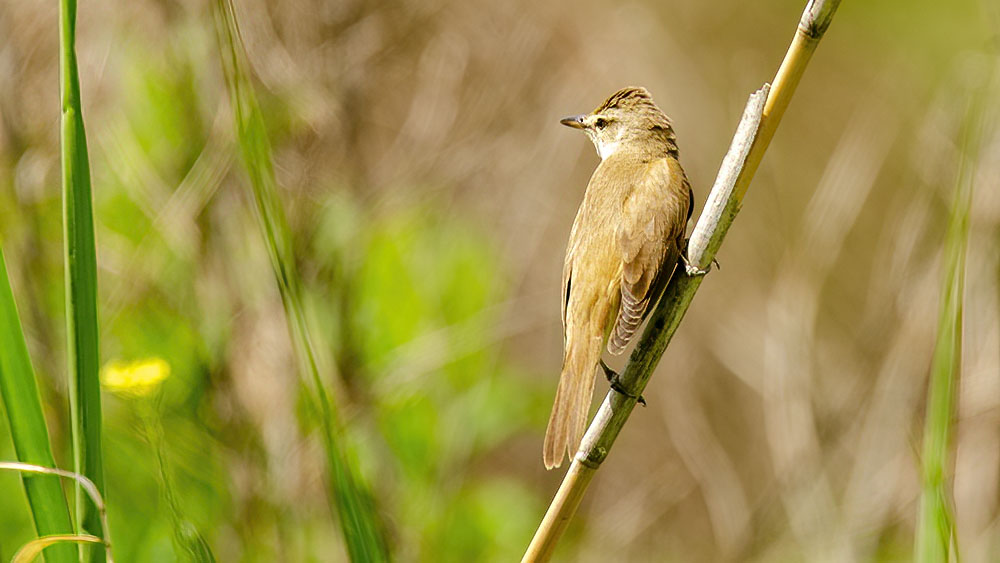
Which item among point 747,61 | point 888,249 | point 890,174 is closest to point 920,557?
point 888,249

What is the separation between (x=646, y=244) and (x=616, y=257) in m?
0.08

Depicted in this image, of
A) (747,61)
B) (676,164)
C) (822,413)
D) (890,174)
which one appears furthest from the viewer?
(890,174)

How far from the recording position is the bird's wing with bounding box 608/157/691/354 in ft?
5.74

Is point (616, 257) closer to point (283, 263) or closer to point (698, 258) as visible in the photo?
point (698, 258)

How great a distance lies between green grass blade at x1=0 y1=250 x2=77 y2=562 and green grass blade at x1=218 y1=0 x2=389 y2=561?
0.28 metres

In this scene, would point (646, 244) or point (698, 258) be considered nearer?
point (698, 258)

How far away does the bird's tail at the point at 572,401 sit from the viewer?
5.08 feet

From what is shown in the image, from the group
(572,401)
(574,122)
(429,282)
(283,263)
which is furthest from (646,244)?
(429,282)

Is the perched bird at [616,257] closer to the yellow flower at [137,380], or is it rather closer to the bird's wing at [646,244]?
the bird's wing at [646,244]

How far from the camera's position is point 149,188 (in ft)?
10.1

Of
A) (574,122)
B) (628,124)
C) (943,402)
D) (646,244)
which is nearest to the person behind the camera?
(943,402)

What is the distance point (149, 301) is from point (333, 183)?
2.46 ft

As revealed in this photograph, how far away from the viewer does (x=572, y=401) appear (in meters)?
1.65

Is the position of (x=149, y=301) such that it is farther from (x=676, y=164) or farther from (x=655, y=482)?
(x=655, y=482)
